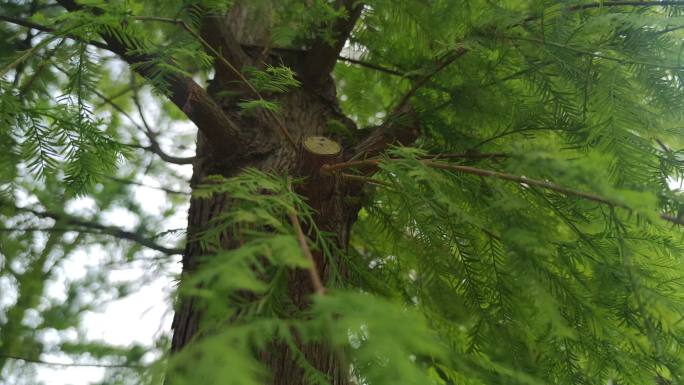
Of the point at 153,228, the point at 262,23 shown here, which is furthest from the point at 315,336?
the point at 153,228

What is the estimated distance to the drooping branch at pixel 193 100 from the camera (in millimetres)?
1662

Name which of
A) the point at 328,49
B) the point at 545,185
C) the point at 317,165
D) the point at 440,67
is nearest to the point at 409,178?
the point at 545,185

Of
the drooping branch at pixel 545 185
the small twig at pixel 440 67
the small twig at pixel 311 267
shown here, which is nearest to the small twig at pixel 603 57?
the small twig at pixel 440 67

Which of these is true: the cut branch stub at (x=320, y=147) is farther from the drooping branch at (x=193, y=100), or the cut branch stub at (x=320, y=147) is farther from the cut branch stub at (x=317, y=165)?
the drooping branch at (x=193, y=100)

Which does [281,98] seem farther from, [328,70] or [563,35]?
[563,35]

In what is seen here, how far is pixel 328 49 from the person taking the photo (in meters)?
2.11

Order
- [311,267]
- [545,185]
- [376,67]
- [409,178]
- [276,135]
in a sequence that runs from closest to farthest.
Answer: [311,267], [545,185], [409,178], [276,135], [376,67]

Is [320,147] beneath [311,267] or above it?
above

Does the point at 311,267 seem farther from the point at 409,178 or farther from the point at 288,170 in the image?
the point at 288,170

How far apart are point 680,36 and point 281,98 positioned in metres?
1.43

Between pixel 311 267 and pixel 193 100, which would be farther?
pixel 193 100

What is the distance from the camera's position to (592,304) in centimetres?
141

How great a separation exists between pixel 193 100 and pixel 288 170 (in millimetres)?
391

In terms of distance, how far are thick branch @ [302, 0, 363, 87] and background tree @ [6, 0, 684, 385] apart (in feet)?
0.04
